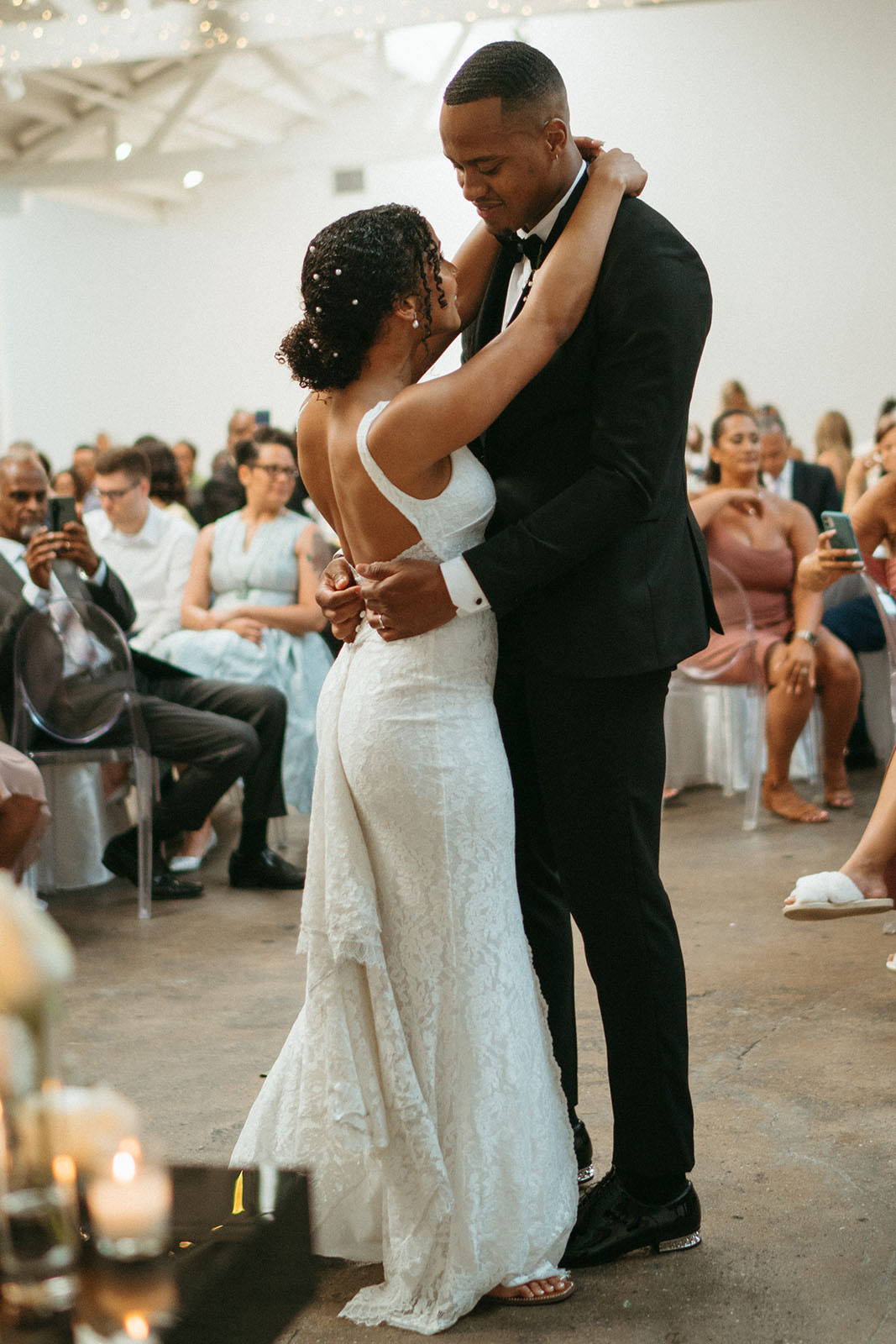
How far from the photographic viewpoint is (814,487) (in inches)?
241

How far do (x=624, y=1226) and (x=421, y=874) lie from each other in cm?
57

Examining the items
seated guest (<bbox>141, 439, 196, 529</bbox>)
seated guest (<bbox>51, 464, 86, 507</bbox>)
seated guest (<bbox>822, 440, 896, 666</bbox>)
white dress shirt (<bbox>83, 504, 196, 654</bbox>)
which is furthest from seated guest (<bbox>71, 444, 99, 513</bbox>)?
seated guest (<bbox>822, 440, 896, 666</bbox>)

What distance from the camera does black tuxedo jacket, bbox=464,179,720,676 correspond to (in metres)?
1.83

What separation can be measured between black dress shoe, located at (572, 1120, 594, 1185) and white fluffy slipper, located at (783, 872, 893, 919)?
1.78ft

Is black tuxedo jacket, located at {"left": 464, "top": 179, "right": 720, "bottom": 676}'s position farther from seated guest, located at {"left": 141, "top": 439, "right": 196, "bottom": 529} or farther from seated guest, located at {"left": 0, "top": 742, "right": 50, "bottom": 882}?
seated guest, located at {"left": 141, "top": 439, "right": 196, "bottom": 529}

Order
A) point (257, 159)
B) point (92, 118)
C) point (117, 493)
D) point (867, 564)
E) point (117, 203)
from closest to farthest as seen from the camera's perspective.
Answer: point (867, 564) < point (117, 493) < point (257, 159) < point (92, 118) < point (117, 203)

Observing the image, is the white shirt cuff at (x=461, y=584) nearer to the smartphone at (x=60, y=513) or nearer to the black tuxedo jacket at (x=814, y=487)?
the smartphone at (x=60, y=513)

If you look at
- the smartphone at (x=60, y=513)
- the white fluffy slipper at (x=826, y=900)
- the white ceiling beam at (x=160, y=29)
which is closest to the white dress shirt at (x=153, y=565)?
the smartphone at (x=60, y=513)

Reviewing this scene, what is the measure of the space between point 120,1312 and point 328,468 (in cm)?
120

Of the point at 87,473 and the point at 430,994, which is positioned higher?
the point at 87,473

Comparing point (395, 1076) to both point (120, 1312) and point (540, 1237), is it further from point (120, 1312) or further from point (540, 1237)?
point (120, 1312)

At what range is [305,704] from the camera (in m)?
4.80

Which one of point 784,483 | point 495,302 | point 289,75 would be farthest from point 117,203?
point 495,302

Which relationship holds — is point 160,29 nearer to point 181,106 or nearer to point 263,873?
point 181,106
